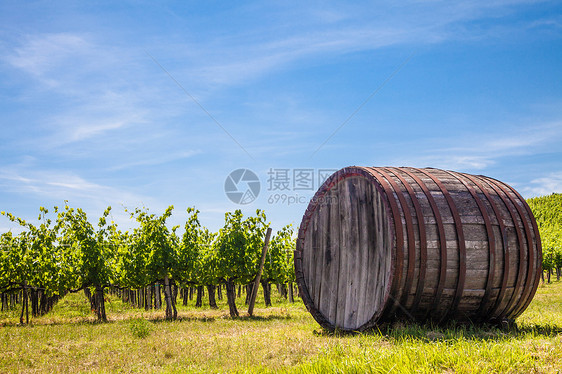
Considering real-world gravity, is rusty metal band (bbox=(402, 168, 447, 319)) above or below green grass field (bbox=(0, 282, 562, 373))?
above

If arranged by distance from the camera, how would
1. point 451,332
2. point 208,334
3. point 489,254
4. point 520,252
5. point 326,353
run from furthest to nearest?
point 208,334 < point 520,252 < point 489,254 < point 451,332 < point 326,353

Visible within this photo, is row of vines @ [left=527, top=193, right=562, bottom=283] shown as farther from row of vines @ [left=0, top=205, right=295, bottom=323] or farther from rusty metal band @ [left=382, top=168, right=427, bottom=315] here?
rusty metal band @ [left=382, top=168, right=427, bottom=315]

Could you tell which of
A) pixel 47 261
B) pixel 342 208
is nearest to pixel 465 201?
pixel 342 208

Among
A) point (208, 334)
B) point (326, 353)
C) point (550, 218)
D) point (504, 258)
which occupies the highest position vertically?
point (550, 218)

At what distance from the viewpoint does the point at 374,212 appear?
666 centimetres

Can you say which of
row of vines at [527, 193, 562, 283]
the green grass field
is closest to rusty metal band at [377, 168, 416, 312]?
the green grass field

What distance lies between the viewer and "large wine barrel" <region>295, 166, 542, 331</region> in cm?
577

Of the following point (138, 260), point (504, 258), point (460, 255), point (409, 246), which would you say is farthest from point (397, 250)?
point (138, 260)

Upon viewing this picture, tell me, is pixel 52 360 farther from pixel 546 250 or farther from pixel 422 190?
pixel 546 250

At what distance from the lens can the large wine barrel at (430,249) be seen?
577 centimetres

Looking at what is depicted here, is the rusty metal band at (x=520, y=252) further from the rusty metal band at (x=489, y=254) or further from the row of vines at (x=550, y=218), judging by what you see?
the row of vines at (x=550, y=218)

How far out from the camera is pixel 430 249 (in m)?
5.75

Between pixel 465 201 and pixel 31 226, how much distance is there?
2272cm

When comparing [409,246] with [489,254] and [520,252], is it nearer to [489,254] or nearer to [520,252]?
[489,254]
